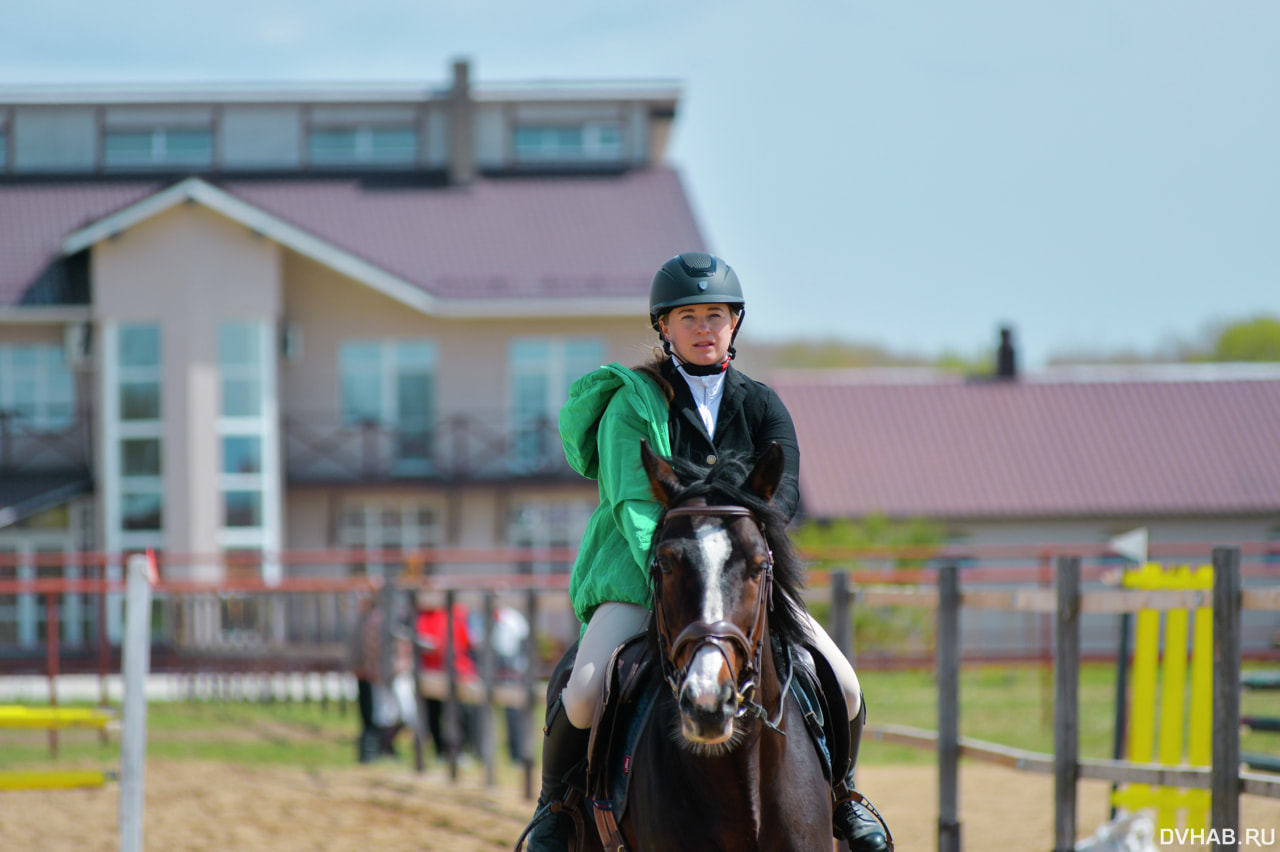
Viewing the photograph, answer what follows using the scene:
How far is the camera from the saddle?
4309mm

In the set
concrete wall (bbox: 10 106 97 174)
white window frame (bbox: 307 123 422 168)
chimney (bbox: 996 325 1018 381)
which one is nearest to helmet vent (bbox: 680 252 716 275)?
white window frame (bbox: 307 123 422 168)

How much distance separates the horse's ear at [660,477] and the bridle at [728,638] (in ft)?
0.21

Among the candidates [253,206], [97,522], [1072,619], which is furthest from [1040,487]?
[1072,619]

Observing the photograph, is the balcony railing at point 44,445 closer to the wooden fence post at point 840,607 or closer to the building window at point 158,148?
the building window at point 158,148

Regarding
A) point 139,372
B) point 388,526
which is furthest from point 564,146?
point 139,372

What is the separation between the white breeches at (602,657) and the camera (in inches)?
175

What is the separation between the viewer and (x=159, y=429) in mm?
27875

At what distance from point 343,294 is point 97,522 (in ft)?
22.7

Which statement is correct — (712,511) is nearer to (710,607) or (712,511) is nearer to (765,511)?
(765,511)

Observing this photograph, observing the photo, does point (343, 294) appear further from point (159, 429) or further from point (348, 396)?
point (159, 429)

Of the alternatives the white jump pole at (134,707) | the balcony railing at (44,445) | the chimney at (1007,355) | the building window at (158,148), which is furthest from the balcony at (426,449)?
the white jump pole at (134,707)

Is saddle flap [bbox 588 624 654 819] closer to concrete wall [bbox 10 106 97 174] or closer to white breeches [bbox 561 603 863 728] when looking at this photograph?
white breeches [bbox 561 603 863 728]

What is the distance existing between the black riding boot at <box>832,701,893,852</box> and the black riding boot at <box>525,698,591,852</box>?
843mm

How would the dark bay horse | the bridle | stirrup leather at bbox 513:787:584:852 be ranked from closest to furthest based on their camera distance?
the bridle < the dark bay horse < stirrup leather at bbox 513:787:584:852
